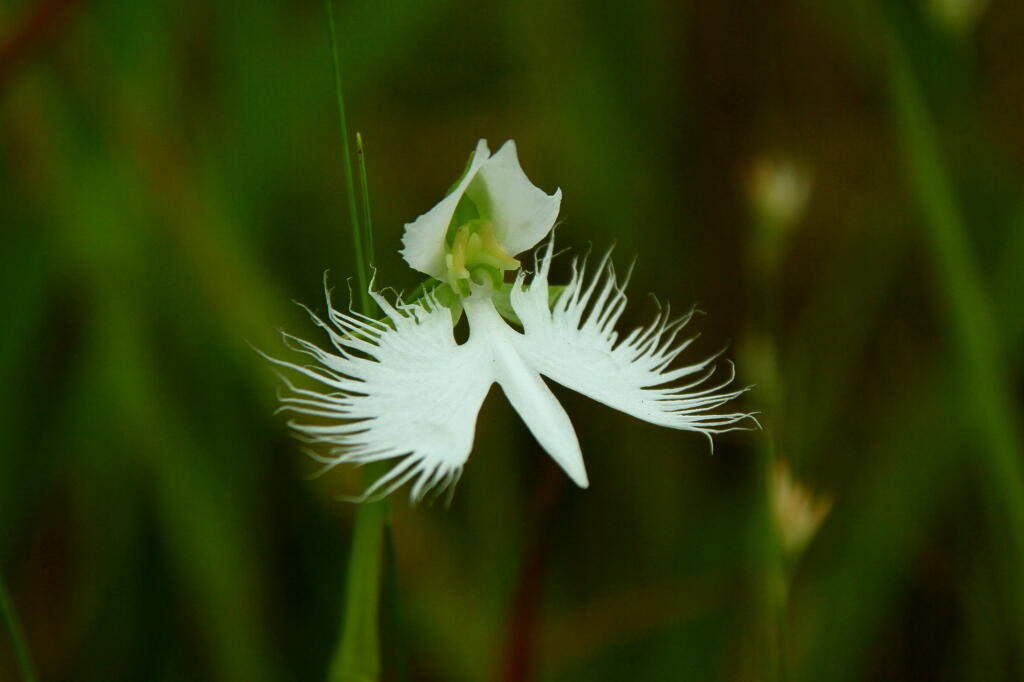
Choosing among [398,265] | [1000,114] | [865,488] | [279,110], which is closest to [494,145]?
[398,265]

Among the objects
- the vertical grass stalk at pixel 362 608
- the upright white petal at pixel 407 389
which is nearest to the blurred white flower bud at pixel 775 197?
the upright white petal at pixel 407 389

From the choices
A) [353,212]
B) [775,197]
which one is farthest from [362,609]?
[775,197]

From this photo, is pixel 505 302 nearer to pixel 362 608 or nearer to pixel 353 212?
pixel 353 212

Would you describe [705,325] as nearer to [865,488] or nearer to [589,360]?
[865,488]

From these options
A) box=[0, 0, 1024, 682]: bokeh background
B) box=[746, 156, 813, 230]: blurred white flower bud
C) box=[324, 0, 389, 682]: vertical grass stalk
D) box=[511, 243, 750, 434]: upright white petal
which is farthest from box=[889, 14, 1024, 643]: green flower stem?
box=[324, 0, 389, 682]: vertical grass stalk

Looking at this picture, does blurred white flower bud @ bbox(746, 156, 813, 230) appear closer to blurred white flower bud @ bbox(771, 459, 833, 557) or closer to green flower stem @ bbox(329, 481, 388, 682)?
blurred white flower bud @ bbox(771, 459, 833, 557)

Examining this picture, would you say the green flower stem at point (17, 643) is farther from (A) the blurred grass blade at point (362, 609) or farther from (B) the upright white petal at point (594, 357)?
(B) the upright white petal at point (594, 357)
